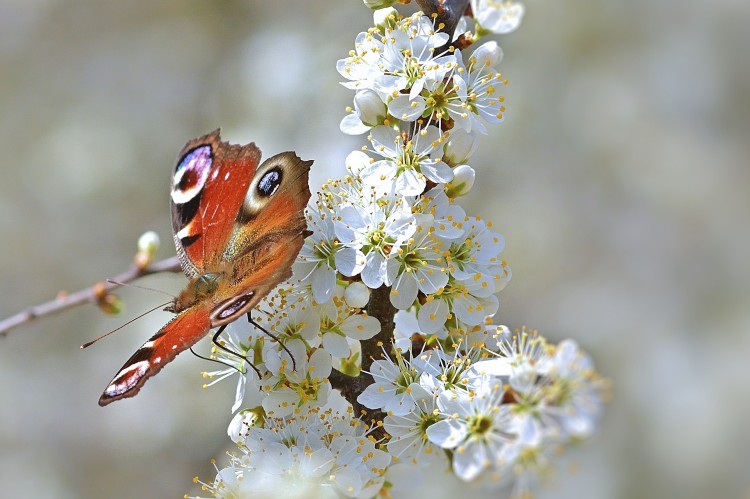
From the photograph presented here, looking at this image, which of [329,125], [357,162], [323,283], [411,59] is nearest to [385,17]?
[411,59]

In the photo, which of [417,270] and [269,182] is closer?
[417,270]

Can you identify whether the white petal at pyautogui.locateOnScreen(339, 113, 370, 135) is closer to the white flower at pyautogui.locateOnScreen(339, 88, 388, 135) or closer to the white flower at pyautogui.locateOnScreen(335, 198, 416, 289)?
the white flower at pyautogui.locateOnScreen(339, 88, 388, 135)

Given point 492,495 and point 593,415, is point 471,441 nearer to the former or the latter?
point 593,415

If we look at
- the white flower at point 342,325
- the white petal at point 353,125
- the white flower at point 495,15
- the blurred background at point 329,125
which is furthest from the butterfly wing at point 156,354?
the blurred background at point 329,125

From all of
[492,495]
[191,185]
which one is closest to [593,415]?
[191,185]

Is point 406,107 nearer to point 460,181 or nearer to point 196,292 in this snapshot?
point 460,181

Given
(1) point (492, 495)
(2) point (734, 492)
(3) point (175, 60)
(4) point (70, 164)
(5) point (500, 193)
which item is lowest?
(1) point (492, 495)
